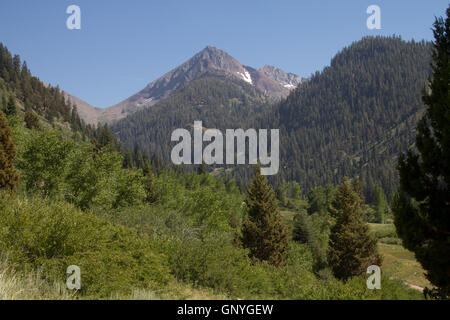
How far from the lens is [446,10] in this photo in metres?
13.1

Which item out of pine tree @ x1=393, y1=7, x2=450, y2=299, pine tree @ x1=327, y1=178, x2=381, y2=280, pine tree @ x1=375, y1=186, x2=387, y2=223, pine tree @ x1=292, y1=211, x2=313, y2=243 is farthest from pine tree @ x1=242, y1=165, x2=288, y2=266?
pine tree @ x1=375, y1=186, x2=387, y2=223

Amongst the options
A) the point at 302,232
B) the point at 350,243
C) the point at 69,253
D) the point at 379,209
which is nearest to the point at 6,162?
the point at 69,253

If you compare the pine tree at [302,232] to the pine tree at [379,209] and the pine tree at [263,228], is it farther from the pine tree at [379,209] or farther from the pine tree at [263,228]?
the pine tree at [379,209]

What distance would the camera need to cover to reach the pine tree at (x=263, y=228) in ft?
115

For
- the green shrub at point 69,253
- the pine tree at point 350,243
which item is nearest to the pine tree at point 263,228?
the pine tree at point 350,243

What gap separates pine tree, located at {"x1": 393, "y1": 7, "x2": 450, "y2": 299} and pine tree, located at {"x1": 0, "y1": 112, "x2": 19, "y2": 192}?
90.3 ft

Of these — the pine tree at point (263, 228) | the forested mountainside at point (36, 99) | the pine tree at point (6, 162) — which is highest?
the forested mountainside at point (36, 99)

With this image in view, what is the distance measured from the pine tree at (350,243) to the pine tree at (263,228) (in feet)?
18.6

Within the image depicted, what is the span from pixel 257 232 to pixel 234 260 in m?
16.7

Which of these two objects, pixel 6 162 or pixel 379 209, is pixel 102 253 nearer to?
pixel 6 162

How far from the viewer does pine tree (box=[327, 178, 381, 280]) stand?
3306 centimetres

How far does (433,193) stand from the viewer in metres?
11.5

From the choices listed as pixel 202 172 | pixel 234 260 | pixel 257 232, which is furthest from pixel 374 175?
pixel 234 260
